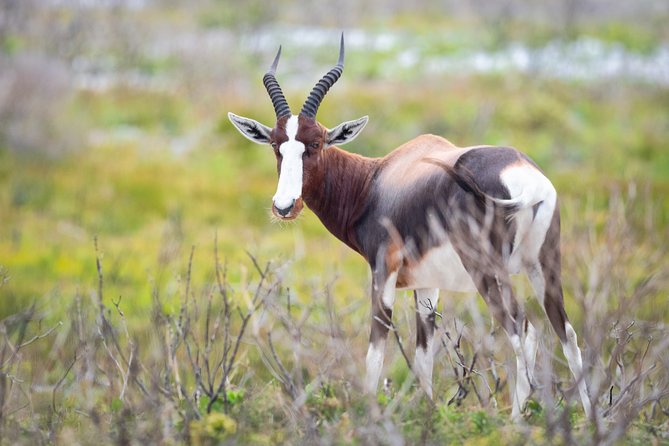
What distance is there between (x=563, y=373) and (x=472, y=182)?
3.56m

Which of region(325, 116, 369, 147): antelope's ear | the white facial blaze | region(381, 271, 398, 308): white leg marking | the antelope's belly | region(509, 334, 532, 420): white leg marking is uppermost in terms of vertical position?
region(325, 116, 369, 147): antelope's ear

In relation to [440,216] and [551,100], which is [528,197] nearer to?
[440,216]

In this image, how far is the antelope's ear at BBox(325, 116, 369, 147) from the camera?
20.9 ft

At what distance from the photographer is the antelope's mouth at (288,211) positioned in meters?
5.85

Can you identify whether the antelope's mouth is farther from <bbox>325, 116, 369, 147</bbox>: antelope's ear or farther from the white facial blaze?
<bbox>325, 116, 369, 147</bbox>: antelope's ear

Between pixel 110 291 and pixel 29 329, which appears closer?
pixel 29 329

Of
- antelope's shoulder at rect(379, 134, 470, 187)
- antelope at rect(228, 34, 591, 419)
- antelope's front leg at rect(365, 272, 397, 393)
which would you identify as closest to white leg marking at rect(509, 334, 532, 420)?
antelope at rect(228, 34, 591, 419)

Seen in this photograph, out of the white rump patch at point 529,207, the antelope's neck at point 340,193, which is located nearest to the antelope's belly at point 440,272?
the white rump patch at point 529,207

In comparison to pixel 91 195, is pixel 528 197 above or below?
above

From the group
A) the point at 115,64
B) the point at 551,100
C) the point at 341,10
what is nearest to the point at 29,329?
the point at 551,100

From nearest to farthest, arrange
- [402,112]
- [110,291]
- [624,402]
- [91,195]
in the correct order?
[624,402] < [110,291] < [91,195] < [402,112]

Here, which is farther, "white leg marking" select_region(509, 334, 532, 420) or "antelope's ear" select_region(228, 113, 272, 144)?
"antelope's ear" select_region(228, 113, 272, 144)

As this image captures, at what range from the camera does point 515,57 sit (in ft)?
86.5

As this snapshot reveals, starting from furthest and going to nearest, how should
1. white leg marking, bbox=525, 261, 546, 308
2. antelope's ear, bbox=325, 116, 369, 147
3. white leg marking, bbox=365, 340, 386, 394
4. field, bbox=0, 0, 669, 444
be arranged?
1. antelope's ear, bbox=325, 116, 369, 147
2. white leg marking, bbox=365, 340, 386, 394
3. white leg marking, bbox=525, 261, 546, 308
4. field, bbox=0, 0, 669, 444
